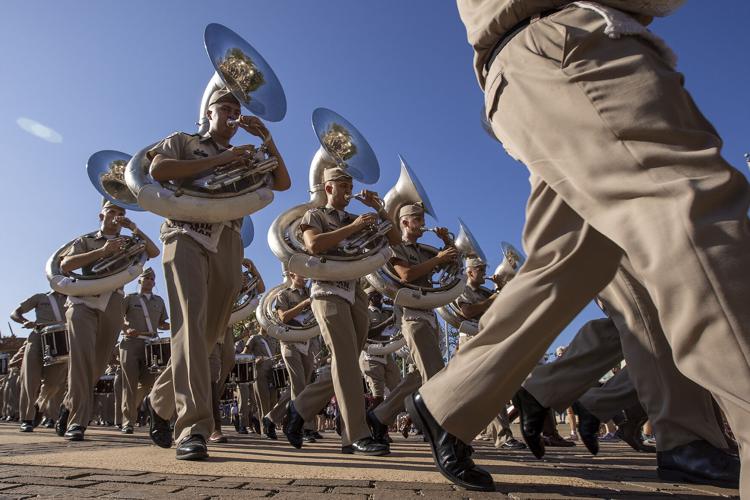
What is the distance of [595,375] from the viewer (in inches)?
155

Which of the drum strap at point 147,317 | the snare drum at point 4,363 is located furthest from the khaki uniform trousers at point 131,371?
the snare drum at point 4,363

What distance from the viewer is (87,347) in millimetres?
6371

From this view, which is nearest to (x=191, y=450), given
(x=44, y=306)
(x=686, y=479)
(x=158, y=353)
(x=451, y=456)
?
(x=451, y=456)

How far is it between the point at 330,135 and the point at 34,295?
5464 millimetres

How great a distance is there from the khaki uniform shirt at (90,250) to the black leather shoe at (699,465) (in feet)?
18.6

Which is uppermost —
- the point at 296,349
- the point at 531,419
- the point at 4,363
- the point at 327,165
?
the point at 327,165

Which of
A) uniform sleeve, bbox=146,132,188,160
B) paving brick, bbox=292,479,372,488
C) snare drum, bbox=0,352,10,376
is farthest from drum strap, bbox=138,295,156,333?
paving brick, bbox=292,479,372,488

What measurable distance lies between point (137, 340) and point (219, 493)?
702cm

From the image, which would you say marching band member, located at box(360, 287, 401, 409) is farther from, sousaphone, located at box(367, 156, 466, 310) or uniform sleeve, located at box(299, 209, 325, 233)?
uniform sleeve, located at box(299, 209, 325, 233)

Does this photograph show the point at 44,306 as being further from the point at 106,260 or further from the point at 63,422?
the point at 63,422

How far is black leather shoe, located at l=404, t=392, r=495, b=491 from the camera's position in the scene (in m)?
2.27

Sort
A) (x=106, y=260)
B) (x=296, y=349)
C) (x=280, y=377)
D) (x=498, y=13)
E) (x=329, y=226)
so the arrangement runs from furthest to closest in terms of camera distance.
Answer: (x=280, y=377), (x=296, y=349), (x=106, y=260), (x=329, y=226), (x=498, y=13)

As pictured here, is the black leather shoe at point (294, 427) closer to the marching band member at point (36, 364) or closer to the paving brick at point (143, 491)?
the paving brick at point (143, 491)

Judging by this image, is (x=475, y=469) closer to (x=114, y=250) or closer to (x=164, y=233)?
(x=164, y=233)
